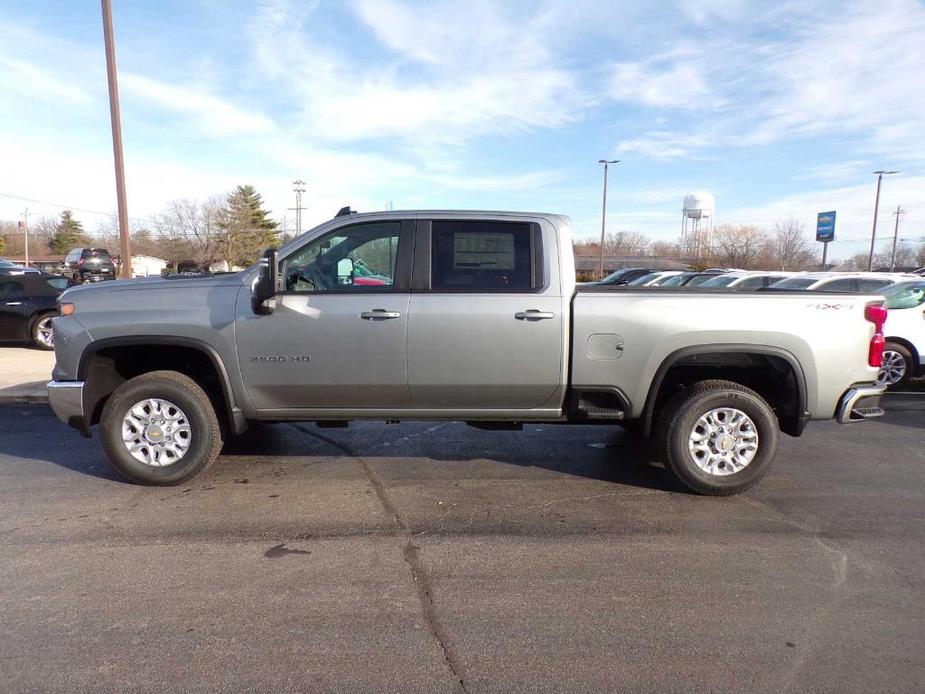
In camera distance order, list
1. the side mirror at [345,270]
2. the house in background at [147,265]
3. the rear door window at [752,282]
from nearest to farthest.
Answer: the side mirror at [345,270] < the rear door window at [752,282] < the house in background at [147,265]

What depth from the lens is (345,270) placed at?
16.3 feet

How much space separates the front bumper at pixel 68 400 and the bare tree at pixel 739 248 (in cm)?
5386

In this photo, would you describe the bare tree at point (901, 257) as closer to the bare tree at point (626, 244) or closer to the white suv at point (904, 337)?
the bare tree at point (626, 244)

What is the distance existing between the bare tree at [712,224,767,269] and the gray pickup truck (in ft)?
170

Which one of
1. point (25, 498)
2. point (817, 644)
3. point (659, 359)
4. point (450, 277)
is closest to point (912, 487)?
point (659, 359)

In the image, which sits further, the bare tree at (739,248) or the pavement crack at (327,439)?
the bare tree at (739,248)

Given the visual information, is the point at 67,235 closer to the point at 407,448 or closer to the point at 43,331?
the point at 43,331

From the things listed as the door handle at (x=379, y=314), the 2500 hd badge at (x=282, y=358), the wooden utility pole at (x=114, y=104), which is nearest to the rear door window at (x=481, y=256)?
the door handle at (x=379, y=314)

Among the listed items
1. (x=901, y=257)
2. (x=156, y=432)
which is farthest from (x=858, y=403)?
(x=901, y=257)

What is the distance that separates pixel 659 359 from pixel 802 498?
1534mm

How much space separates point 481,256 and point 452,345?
726 mm

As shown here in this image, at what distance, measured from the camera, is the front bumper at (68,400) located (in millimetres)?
4832

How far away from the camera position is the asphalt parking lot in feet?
9.10

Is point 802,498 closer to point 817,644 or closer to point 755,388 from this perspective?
point 755,388
